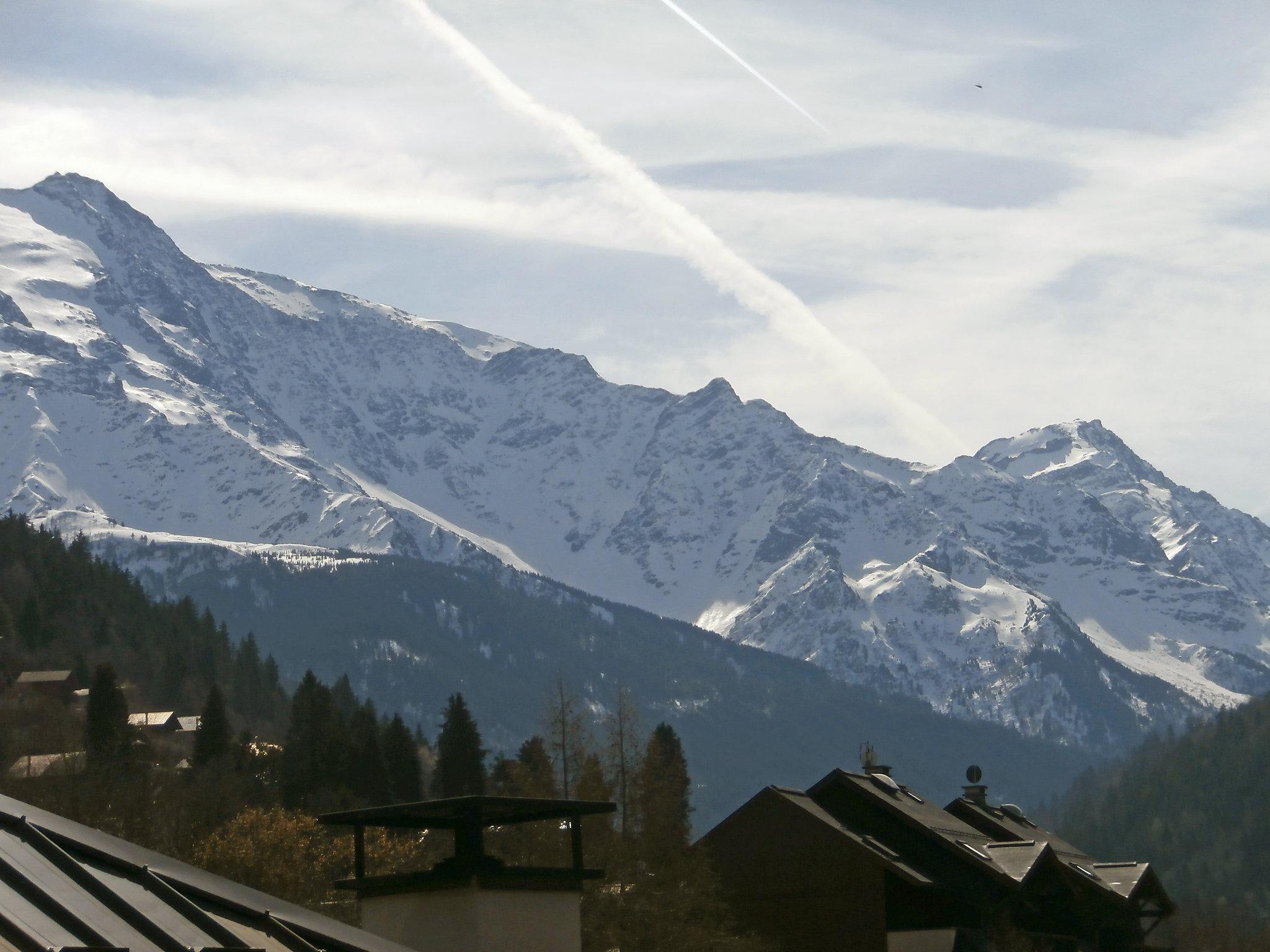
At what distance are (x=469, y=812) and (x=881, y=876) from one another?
27.5 meters

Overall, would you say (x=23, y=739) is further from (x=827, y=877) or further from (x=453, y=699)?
(x=827, y=877)

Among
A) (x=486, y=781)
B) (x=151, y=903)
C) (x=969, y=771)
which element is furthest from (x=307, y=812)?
(x=151, y=903)

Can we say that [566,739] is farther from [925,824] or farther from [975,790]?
[925,824]

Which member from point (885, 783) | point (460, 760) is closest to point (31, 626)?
point (460, 760)

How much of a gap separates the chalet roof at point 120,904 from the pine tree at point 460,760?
108007mm

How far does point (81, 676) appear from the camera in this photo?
164125 millimetres

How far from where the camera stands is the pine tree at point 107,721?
11369 cm

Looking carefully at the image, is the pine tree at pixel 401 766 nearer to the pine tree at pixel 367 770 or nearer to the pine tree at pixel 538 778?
the pine tree at pixel 367 770

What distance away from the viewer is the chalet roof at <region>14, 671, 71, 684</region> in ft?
511

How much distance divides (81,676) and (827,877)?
402ft

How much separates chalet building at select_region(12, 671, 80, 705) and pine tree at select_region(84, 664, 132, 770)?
33.8m

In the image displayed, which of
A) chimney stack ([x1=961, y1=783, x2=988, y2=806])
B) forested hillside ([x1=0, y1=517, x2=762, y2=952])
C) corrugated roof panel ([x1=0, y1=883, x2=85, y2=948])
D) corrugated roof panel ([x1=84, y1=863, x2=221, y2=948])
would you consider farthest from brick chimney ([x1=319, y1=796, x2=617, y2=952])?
chimney stack ([x1=961, y1=783, x2=988, y2=806])

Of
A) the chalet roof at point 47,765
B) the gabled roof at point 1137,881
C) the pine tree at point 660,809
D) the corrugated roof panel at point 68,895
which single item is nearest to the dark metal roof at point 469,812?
the corrugated roof panel at point 68,895

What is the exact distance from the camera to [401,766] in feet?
416
